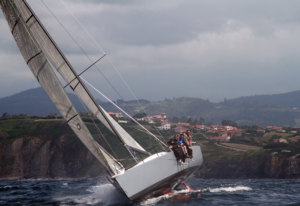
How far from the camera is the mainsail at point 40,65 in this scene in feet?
43.0

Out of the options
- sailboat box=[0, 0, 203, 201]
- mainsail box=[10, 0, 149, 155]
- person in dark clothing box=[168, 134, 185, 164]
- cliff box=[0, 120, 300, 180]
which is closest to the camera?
sailboat box=[0, 0, 203, 201]

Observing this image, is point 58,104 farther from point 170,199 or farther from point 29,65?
point 170,199

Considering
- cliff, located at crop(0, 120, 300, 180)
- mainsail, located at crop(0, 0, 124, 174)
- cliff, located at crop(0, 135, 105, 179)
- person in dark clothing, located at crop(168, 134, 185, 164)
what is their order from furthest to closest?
1. cliff, located at crop(0, 135, 105, 179)
2. cliff, located at crop(0, 120, 300, 180)
3. person in dark clothing, located at crop(168, 134, 185, 164)
4. mainsail, located at crop(0, 0, 124, 174)

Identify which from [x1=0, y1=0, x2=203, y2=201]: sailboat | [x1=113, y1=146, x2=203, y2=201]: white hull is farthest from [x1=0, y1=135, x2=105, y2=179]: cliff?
[x1=0, y1=0, x2=203, y2=201]: sailboat

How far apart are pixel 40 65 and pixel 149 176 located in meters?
6.37

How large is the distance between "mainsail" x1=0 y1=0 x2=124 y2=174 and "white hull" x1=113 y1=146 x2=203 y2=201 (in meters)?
1.25

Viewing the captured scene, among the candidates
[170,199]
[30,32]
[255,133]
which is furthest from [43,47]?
[255,133]

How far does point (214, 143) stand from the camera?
97.5m

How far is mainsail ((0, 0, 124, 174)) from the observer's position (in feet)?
43.0

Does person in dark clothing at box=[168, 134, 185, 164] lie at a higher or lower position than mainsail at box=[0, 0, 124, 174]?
lower

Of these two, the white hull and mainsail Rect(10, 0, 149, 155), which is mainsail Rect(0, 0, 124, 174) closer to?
mainsail Rect(10, 0, 149, 155)

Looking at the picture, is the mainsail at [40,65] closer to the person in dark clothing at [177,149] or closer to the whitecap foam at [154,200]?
the whitecap foam at [154,200]

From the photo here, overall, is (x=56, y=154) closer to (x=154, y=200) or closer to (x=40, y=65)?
(x=154, y=200)

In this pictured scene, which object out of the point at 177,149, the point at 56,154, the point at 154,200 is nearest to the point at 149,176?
the point at 154,200
